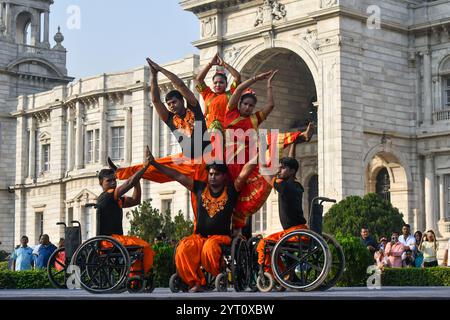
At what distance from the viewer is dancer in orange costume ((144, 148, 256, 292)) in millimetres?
12391

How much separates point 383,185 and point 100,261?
27.9 m

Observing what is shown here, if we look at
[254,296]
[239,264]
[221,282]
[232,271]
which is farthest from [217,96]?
[254,296]

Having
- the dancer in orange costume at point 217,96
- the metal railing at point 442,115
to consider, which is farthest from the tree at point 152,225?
the dancer in orange costume at point 217,96

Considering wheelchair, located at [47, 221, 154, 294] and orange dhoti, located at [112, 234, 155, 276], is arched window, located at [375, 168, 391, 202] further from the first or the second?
wheelchair, located at [47, 221, 154, 294]

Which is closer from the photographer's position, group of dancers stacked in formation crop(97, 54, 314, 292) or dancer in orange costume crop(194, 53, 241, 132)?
group of dancers stacked in formation crop(97, 54, 314, 292)

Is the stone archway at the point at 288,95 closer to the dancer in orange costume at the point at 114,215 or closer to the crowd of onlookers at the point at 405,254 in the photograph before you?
the crowd of onlookers at the point at 405,254

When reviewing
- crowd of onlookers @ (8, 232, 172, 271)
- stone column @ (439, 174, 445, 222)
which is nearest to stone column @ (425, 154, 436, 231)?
stone column @ (439, 174, 445, 222)

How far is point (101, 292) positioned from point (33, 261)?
43.5ft

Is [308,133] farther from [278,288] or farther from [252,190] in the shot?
[278,288]

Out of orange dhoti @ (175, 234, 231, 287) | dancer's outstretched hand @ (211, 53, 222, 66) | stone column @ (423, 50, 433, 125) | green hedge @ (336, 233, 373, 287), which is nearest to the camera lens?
orange dhoti @ (175, 234, 231, 287)

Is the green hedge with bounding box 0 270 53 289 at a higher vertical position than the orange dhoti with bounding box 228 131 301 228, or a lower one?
lower

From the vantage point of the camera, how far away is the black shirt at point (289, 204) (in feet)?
41.2

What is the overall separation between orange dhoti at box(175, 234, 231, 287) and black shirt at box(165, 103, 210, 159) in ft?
4.46

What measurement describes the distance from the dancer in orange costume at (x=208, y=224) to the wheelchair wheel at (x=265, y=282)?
0.57m
